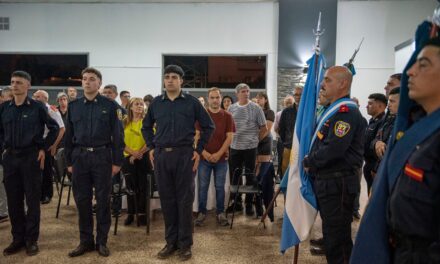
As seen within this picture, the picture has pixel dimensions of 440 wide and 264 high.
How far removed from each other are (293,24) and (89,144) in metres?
6.28

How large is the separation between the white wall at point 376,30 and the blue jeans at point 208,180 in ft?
16.9

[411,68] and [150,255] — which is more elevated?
[411,68]

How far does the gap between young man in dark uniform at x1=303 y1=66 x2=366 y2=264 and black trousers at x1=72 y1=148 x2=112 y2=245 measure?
1734 millimetres

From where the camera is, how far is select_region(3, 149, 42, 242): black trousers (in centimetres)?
332

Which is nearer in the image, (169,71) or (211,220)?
(169,71)

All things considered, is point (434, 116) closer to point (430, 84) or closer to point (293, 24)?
point (430, 84)

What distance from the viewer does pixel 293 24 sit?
8.38 meters

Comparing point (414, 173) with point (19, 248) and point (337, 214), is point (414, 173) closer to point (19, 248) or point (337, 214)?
point (337, 214)

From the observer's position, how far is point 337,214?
99.7 inches

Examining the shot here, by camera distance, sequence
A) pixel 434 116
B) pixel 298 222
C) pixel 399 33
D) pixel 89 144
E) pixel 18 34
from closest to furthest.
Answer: pixel 434 116 < pixel 298 222 < pixel 89 144 < pixel 399 33 < pixel 18 34

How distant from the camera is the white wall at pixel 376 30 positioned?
8.28m

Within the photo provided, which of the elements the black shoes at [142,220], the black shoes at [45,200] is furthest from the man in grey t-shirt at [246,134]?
the black shoes at [45,200]

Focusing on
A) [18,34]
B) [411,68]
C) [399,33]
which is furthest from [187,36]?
[411,68]

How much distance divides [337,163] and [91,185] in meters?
2.10
